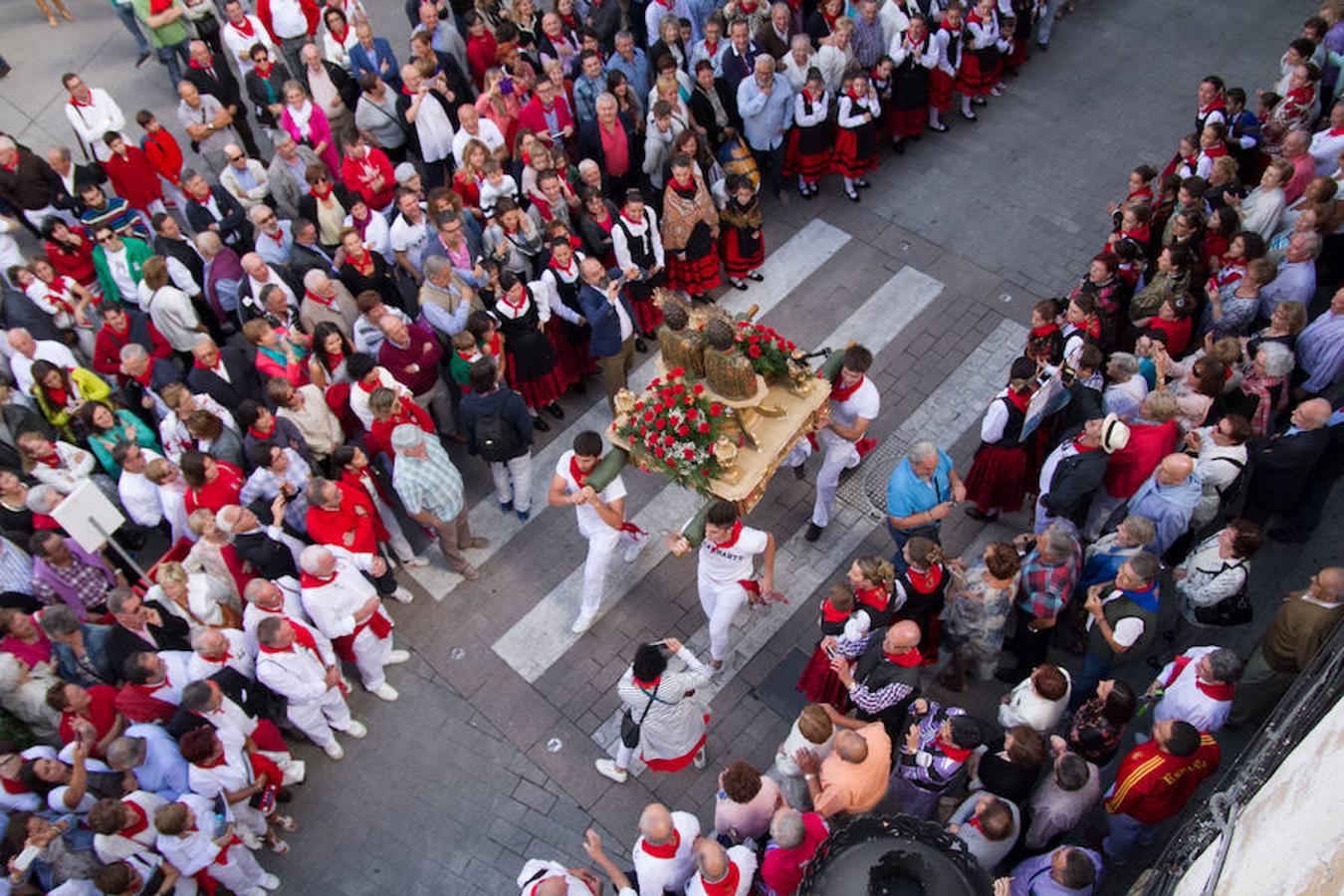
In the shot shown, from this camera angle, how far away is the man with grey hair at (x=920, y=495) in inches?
287

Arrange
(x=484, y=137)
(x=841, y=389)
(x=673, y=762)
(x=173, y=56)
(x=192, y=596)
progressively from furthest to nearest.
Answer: (x=173, y=56)
(x=484, y=137)
(x=841, y=389)
(x=192, y=596)
(x=673, y=762)

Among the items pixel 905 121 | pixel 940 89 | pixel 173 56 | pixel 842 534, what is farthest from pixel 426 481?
pixel 173 56

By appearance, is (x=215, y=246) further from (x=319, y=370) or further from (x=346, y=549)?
(x=346, y=549)

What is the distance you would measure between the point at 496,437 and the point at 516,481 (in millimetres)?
740

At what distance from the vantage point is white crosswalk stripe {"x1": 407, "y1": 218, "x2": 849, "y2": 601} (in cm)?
892

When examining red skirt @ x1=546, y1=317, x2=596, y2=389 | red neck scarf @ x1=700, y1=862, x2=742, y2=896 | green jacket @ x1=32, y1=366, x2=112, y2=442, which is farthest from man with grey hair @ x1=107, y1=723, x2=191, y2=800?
red skirt @ x1=546, y1=317, x2=596, y2=389

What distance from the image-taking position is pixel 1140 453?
7.38 meters

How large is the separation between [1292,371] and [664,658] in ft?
18.9

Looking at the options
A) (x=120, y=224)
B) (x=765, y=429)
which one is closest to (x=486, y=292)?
(x=765, y=429)

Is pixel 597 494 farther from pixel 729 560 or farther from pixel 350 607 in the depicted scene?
pixel 350 607

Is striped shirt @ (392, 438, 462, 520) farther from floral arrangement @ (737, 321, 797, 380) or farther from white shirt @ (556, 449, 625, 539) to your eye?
floral arrangement @ (737, 321, 797, 380)

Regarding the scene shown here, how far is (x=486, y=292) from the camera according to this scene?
29.8 ft

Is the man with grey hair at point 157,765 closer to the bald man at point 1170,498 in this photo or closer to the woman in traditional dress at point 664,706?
the woman in traditional dress at point 664,706

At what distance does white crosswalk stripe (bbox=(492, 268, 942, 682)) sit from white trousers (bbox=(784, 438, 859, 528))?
69 cm
